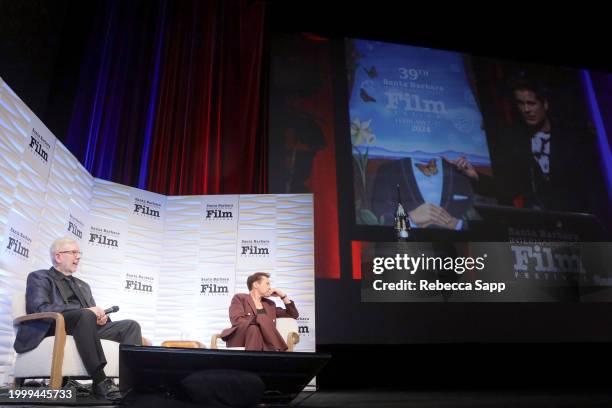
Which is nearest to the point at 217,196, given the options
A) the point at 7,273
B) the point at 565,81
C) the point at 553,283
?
the point at 7,273

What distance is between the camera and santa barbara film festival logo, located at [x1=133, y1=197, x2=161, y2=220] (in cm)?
423

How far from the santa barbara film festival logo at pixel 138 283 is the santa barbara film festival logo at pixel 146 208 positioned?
49cm

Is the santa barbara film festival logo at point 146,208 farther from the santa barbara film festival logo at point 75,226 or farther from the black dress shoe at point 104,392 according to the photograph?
the black dress shoe at point 104,392

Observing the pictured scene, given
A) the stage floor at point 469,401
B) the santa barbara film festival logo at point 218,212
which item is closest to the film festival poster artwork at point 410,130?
the santa barbara film festival logo at point 218,212

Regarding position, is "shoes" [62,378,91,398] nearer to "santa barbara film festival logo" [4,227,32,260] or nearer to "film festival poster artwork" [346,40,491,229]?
"santa barbara film festival logo" [4,227,32,260]

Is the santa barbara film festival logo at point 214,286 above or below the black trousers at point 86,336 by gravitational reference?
above

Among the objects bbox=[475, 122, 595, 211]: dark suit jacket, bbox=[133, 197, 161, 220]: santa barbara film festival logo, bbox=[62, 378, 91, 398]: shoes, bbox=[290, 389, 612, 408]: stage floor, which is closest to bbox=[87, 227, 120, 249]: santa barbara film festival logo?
bbox=[133, 197, 161, 220]: santa barbara film festival logo

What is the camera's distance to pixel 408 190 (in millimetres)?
4449

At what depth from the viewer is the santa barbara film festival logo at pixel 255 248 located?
4273mm

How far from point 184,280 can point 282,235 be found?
860 millimetres

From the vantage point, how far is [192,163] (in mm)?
4875

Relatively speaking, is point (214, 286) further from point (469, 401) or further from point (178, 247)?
point (469, 401)

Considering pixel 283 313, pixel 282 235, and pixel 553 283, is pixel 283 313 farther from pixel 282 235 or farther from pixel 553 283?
pixel 553 283

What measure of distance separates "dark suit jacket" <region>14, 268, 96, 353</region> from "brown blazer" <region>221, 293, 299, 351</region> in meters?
1.18
